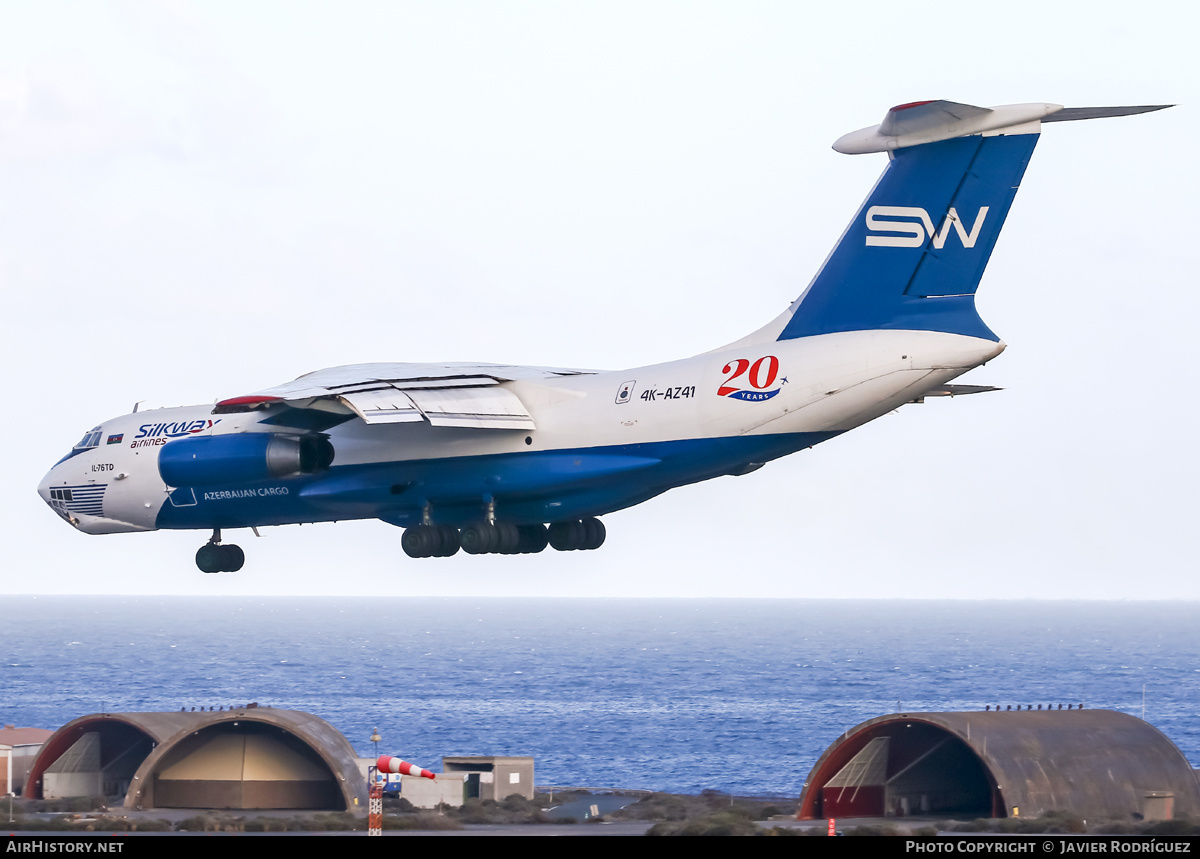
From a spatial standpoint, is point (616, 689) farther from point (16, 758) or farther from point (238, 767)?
point (238, 767)

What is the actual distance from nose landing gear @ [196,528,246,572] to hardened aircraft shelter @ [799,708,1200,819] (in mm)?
16613

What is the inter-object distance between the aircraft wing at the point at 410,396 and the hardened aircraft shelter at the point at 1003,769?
54.6ft

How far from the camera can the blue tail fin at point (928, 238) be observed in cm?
1594

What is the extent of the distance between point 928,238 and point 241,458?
8407 mm

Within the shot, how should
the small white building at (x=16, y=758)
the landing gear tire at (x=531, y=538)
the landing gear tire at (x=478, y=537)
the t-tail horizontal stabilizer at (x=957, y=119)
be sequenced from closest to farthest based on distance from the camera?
the t-tail horizontal stabilizer at (x=957, y=119) < the landing gear tire at (x=478, y=537) < the landing gear tire at (x=531, y=538) < the small white building at (x=16, y=758)

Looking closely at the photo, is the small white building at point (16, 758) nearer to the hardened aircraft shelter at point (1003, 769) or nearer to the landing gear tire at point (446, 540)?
the hardened aircraft shelter at point (1003, 769)

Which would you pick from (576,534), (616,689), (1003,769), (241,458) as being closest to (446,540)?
(576,534)

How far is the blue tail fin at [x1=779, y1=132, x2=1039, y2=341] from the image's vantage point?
52.3ft

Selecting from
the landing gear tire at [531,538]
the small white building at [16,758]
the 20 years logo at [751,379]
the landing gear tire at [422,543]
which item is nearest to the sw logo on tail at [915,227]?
the 20 years logo at [751,379]

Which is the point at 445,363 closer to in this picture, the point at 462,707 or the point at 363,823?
the point at 363,823

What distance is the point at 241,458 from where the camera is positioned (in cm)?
1916

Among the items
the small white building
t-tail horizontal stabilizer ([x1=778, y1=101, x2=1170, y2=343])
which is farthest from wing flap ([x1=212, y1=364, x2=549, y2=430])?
the small white building

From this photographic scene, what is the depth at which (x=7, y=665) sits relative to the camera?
121 meters
